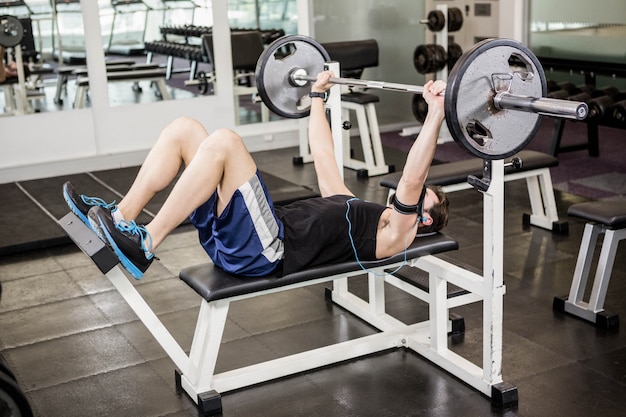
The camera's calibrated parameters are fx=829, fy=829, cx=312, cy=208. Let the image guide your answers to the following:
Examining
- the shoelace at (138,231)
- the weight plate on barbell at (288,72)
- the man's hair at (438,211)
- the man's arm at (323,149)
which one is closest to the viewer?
the shoelace at (138,231)

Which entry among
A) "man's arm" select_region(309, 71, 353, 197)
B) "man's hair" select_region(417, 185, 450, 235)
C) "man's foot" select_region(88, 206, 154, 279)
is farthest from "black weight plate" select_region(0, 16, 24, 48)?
"man's hair" select_region(417, 185, 450, 235)

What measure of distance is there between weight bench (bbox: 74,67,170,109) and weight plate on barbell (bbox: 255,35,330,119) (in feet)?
9.88

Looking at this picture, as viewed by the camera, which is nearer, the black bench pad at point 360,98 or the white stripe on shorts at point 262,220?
the white stripe on shorts at point 262,220

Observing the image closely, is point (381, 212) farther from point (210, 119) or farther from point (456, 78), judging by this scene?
point (210, 119)

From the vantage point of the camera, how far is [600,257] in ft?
10.2

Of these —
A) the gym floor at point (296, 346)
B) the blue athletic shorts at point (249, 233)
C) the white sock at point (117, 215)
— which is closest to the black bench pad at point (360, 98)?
the gym floor at point (296, 346)

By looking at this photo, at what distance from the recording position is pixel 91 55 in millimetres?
5875

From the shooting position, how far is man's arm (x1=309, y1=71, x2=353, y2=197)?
9.88 feet

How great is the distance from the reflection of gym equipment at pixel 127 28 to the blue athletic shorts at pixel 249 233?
3641 millimetres

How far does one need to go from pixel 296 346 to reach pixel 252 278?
1.68 ft

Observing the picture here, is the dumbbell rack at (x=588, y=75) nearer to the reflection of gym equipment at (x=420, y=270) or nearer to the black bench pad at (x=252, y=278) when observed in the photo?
the reflection of gym equipment at (x=420, y=270)

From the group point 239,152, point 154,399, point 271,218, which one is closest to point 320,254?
point 271,218

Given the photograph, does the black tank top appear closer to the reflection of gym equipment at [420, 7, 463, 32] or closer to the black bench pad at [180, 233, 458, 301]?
the black bench pad at [180, 233, 458, 301]

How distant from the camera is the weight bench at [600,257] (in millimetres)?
3066
